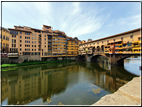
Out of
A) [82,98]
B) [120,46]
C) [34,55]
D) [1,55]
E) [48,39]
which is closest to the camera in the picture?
[82,98]

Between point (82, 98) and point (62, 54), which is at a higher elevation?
point (62, 54)

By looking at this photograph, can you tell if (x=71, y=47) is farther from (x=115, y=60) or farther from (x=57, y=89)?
(x=57, y=89)

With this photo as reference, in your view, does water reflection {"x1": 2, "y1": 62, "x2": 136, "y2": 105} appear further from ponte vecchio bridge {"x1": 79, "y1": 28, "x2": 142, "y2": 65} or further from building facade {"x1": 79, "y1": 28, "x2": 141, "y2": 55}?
building facade {"x1": 79, "y1": 28, "x2": 141, "y2": 55}

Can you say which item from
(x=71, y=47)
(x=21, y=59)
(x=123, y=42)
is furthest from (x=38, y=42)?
(x=123, y=42)

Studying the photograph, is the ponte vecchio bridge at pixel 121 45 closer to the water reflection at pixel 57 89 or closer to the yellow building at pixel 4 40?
the water reflection at pixel 57 89

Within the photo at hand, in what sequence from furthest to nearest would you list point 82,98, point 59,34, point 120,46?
point 59,34, point 120,46, point 82,98

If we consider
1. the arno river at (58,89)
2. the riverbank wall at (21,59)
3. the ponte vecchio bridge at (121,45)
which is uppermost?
the ponte vecchio bridge at (121,45)

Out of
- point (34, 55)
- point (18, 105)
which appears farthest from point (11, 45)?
point (18, 105)

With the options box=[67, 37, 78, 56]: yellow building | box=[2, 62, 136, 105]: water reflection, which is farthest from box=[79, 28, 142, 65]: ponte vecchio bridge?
box=[67, 37, 78, 56]: yellow building

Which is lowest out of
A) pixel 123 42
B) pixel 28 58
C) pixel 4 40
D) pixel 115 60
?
pixel 115 60

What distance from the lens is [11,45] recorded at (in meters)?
32.0

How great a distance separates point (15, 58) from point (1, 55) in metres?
5.12

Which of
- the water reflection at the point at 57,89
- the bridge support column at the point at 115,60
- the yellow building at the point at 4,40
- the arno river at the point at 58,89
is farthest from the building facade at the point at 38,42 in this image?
the bridge support column at the point at 115,60

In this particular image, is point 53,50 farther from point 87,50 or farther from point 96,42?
point 96,42
